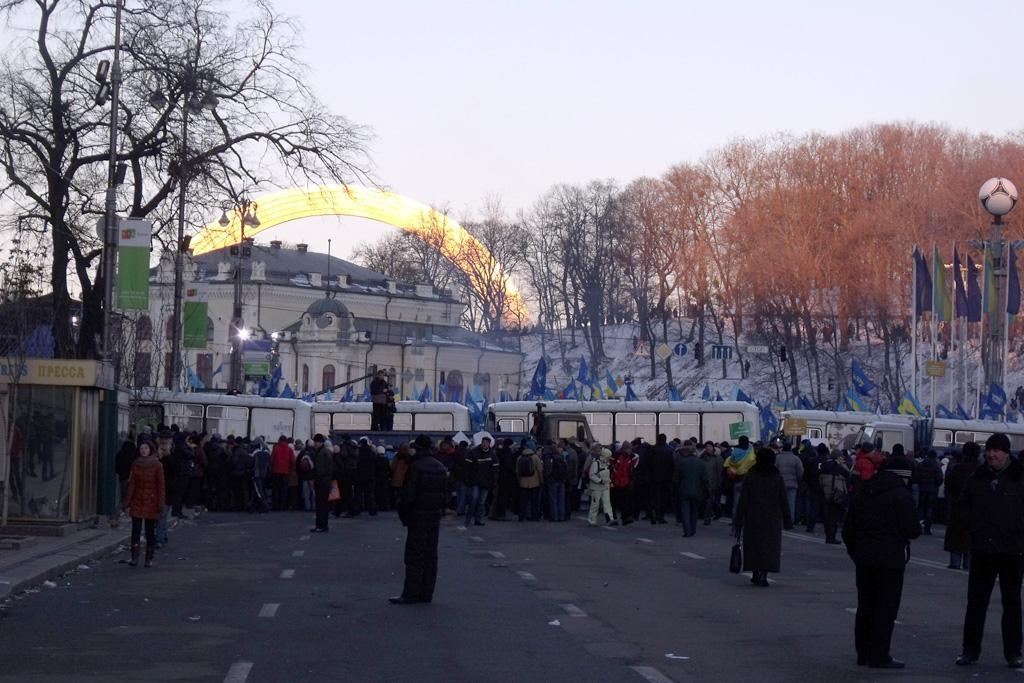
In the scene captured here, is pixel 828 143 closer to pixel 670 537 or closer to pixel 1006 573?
pixel 670 537

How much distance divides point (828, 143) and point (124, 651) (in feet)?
316

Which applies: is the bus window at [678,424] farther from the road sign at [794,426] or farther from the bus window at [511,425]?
the road sign at [794,426]

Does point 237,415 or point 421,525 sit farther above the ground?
point 237,415

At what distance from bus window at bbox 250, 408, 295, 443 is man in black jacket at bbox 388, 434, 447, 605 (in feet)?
124

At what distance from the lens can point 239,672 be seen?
12.6m

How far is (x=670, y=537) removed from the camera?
3195 cm

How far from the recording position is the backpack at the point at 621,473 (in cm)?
3709

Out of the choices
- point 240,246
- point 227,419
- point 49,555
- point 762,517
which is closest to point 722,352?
point 227,419

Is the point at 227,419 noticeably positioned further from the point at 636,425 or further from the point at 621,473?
the point at 621,473

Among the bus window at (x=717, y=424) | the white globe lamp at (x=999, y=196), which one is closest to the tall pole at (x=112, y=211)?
the bus window at (x=717, y=424)

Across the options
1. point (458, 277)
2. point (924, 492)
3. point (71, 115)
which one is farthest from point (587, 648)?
point (458, 277)

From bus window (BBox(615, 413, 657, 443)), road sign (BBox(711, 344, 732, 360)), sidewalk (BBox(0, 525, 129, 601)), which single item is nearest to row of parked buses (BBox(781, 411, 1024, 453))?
bus window (BBox(615, 413, 657, 443))

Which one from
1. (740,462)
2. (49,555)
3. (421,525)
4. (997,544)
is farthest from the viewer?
(740,462)

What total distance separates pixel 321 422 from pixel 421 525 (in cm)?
4016
